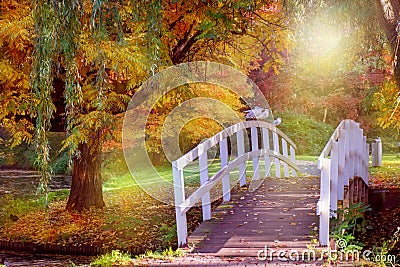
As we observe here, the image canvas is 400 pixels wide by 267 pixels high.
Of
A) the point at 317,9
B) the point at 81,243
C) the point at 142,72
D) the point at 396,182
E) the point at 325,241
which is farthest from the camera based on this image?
the point at 396,182

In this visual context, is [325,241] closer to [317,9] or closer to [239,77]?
[317,9]

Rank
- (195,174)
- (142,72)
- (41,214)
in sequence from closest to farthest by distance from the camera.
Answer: (142,72) < (41,214) < (195,174)

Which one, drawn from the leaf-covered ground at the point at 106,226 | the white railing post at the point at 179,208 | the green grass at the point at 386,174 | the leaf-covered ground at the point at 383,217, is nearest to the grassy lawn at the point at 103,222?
the leaf-covered ground at the point at 106,226

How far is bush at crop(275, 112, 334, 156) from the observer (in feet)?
72.1

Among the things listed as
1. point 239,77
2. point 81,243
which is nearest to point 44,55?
point 81,243

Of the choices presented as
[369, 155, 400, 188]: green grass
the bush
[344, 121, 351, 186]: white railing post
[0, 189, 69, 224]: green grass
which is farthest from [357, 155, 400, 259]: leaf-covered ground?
[0, 189, 69, 224]: green grass

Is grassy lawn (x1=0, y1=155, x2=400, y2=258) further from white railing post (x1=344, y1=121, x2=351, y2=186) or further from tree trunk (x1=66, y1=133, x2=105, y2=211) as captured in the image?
white railing post (x1=344, y1=121, x2=351, y2=186)

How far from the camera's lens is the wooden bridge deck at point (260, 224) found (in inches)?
237

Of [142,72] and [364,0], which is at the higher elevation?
[364,0]

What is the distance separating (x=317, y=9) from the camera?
6.61 meters

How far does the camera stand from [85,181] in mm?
11945

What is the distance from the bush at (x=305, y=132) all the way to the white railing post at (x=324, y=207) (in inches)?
633

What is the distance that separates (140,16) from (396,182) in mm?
11475

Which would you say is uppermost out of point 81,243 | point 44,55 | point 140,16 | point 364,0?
point 364,0
